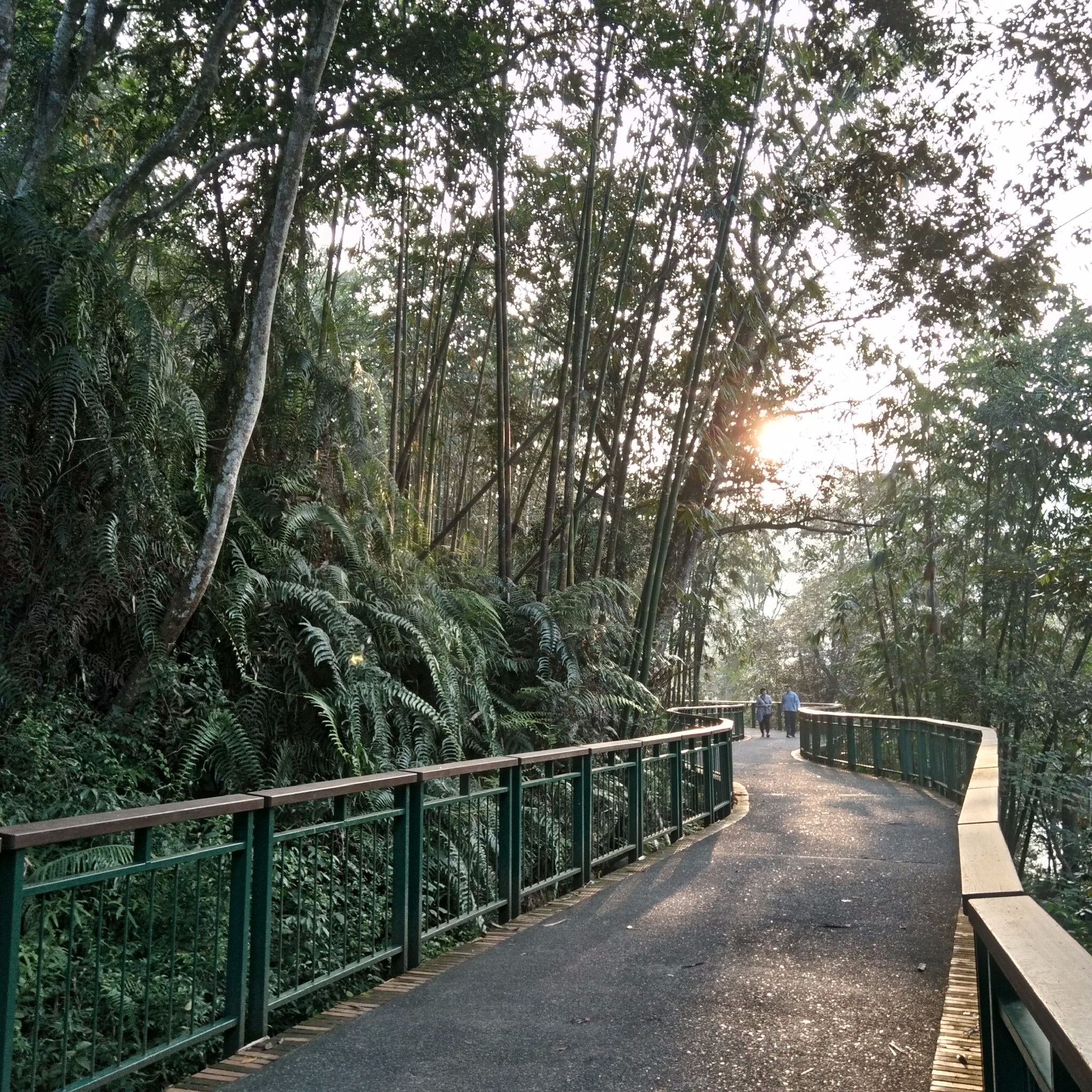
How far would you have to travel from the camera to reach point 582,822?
766 centimetres

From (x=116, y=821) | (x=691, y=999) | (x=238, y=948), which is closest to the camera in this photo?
(x=116, y=821)

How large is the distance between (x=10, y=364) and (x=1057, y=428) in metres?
21.2

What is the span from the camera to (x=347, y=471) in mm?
9961

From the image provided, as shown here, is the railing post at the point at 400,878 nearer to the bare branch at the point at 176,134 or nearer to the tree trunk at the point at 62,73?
the bare branch at the point at 176,134

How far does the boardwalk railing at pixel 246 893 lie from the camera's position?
363 cm

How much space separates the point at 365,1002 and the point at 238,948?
87 cm

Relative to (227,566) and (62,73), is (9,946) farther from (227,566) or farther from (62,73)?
(62,73)

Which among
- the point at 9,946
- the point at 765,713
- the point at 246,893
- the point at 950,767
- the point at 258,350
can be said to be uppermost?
the point at 258,350

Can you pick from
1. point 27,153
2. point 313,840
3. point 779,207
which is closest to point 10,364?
point 27,153

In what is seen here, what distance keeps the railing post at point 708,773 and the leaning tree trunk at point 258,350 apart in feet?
19.2

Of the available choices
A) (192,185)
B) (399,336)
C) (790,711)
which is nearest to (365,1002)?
(192,185)

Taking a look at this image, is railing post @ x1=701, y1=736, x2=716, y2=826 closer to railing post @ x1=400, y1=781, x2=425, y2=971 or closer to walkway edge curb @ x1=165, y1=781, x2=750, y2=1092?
walkway edge curb @ x1=165, y1=781, x2=750, y2=1092

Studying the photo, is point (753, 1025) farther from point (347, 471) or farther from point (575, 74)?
point (575, 74)

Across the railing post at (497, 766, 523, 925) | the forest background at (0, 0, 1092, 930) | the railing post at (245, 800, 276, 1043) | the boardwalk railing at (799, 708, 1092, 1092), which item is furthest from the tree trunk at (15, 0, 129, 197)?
the boardwalk railing at (799, 708, 1092, 1092)
